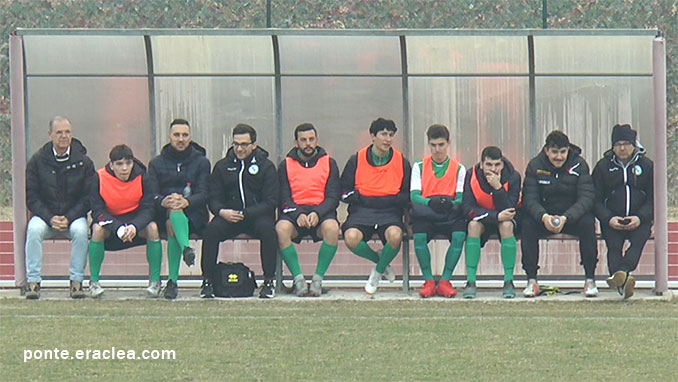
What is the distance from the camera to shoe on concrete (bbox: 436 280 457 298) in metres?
12.2

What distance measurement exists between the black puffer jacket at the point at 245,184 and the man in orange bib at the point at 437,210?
1.09 meters

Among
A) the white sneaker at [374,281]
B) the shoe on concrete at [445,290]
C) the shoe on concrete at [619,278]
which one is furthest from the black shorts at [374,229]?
the shoe on concrete at [619,278]

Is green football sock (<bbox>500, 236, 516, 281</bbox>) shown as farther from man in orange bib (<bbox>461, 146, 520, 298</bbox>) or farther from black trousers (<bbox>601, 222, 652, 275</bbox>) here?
black trousers (<bbox>601, 222, 652, 275</bbox>)

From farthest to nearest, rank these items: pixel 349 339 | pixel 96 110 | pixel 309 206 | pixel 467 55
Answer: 1. pixel 96 110
2. pixel 467 55
3. pixel 309 206
4. pixel 349 339

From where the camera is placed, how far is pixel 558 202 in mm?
12180

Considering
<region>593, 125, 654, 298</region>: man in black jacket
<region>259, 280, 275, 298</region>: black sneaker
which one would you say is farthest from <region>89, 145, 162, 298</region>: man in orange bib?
<region>593, 125, 654, 298</region>: man in black jacket

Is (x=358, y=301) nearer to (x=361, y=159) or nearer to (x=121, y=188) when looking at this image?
(x=361, y=159)

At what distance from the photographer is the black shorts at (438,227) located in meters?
12.2

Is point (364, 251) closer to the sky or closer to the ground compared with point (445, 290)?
closer to the sky

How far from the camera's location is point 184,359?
29.3ft

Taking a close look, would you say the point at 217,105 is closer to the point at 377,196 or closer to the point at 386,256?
the point at 377,196

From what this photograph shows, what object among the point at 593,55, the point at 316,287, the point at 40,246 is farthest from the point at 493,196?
the point at 40,246

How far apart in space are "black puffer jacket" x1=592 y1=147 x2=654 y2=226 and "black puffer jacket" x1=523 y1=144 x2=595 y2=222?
0.16 meters

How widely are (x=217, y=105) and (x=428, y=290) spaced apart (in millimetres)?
2867
